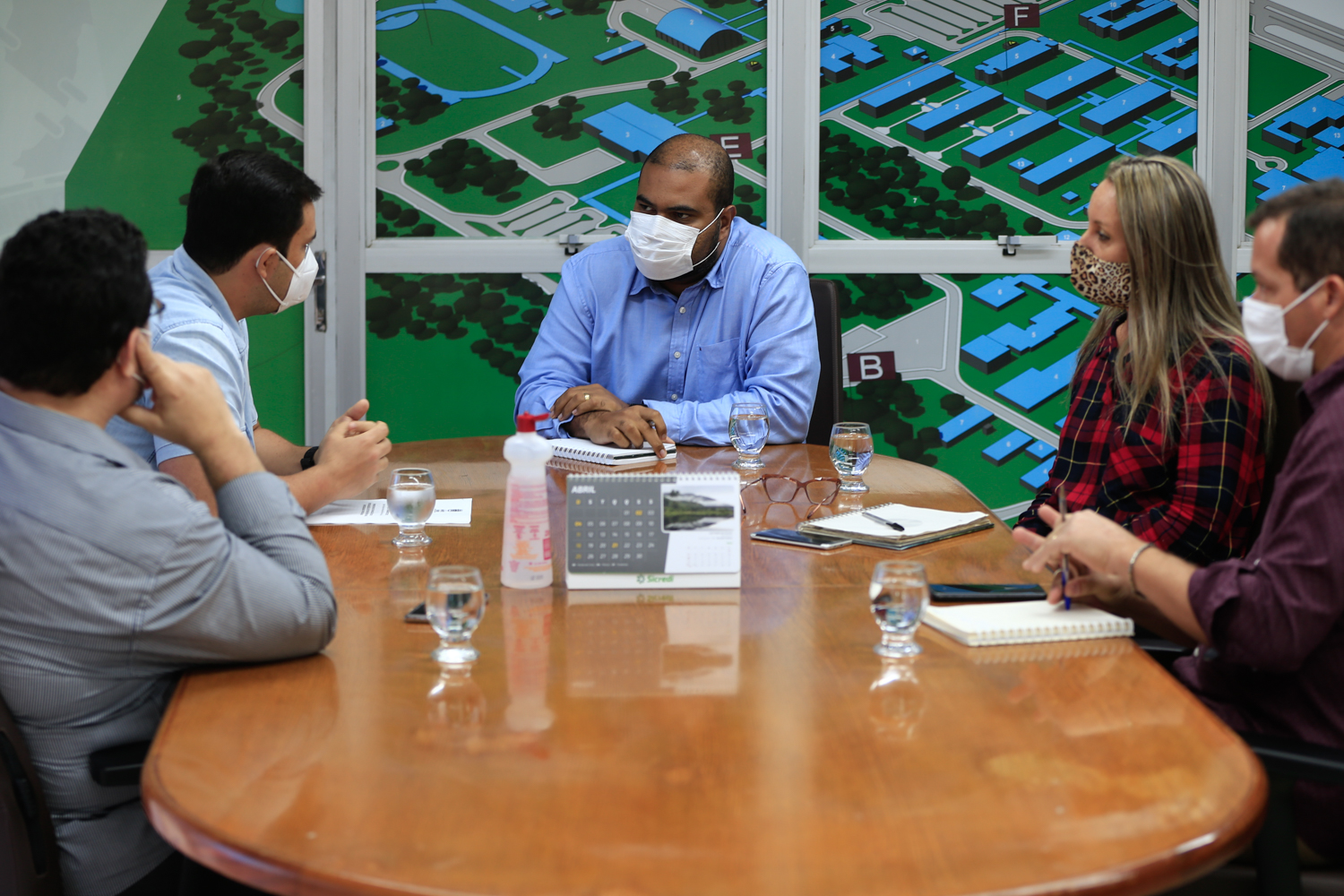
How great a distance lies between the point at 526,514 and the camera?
153 centimetres

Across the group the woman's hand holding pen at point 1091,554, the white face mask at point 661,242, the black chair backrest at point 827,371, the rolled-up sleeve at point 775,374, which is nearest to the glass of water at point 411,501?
the woman's hand holding pen at point 1091,554

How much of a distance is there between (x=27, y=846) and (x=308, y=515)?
886 millimetres

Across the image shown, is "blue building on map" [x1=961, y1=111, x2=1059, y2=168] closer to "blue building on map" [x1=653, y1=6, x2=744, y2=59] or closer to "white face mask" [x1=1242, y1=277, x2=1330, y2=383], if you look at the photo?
"blue building on map" [x1=653, y1=6, x2=744, y2=59]

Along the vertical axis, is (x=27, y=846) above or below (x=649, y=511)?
below

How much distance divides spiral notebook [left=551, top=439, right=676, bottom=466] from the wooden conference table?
104 cm

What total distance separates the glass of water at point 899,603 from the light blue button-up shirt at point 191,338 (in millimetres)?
1129

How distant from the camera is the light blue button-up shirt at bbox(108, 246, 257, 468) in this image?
1882mm

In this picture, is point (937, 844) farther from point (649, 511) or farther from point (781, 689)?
point (649, 511)

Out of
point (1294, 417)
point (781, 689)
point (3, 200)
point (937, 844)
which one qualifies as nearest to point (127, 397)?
point (781, 689)

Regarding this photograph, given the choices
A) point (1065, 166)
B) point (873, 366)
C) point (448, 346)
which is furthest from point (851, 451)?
point (1065, 166)

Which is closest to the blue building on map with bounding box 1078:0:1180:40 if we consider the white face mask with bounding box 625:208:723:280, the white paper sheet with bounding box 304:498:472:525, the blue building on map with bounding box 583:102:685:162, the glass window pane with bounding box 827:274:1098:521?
the glass window pane with bounding box 827:274:1098:521

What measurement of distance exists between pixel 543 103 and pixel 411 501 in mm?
2489

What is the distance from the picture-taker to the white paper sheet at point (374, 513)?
6.56 ft

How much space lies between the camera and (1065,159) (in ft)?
13.2
